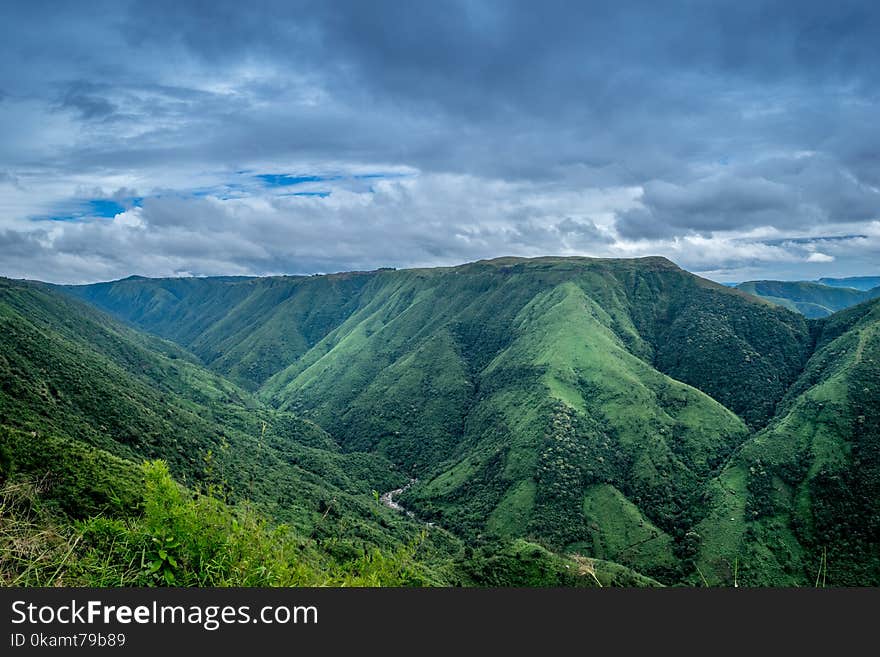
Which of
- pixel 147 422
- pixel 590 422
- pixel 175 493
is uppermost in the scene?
pixel 175 493

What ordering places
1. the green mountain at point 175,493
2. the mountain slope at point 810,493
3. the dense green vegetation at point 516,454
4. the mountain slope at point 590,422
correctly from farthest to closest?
the mountain slope at point 590,422 < the mountain slope at point 810,493 < the dense green vegetation at point 516,454 < the green mountain at point 175,493

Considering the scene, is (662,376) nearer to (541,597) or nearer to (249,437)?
(249,437)

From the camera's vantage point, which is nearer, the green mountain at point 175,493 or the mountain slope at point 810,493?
the green mountain at point 175,493

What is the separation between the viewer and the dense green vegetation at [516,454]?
16.2 metres

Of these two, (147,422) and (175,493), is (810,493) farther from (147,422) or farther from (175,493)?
(147,422)

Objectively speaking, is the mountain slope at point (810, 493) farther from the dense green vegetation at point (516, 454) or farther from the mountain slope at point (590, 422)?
the mountain slope at point (590, 422)

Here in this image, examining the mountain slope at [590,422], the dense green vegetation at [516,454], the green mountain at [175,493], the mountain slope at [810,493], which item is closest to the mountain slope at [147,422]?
the green mountain at [175,493]

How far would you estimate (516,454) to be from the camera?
421 feet

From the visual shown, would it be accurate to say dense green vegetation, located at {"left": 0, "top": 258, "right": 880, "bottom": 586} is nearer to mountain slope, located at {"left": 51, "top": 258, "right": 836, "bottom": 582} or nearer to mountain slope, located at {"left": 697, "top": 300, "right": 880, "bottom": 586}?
mountain slope, located at {"left": 697, "top": 300, "right": 880, "bottom": 586}

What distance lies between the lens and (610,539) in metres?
104

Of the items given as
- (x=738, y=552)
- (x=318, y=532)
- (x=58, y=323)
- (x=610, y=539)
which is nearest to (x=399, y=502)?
(x=610, y=539)

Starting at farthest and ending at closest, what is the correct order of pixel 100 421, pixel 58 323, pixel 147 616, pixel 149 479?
pixel 58 323
pixel 100 421
pixel 149 479
pixel 147 616

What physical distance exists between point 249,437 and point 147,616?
132299 millimetres

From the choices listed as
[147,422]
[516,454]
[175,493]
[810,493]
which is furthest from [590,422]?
[175,493]
